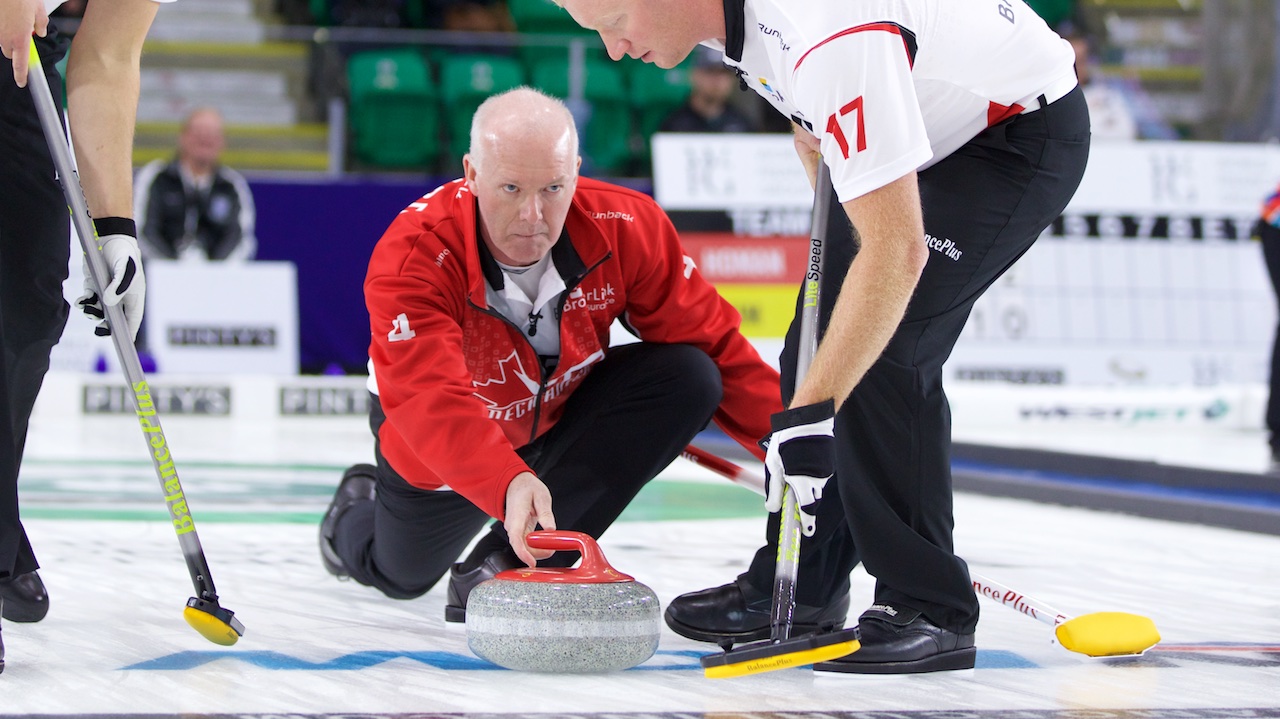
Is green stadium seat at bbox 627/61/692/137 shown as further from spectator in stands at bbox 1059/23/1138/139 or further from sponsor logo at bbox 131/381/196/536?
sponsor logo at bbox 131/381/196/536

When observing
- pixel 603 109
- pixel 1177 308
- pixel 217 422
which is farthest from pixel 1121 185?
pixel 217 422

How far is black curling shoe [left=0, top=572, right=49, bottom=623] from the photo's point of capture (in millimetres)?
2216

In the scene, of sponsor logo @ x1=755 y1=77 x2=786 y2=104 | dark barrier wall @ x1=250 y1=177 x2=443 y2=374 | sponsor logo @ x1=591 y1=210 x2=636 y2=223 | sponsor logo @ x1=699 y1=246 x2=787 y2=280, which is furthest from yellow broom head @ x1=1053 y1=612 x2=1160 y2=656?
dark barrier wall @ x1=250 y1=177 x2=443 y2=374

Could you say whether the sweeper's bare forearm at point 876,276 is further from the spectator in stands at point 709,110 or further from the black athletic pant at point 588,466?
the spectator in stands at point 709,110

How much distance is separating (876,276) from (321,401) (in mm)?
5529

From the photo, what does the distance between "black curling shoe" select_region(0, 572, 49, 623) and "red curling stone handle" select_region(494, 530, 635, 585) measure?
2.48ft

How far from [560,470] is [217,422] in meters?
4.28

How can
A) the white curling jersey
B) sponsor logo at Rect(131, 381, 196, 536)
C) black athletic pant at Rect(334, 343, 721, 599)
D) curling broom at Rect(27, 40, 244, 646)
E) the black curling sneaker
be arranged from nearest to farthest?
the white curling jersey → curling broom at Rect(27, 40, 244, 646) → sponsor logo at Rect(131, 381, 196, 536) → black athletic pant at Rect(334, 343, 721, 599) → the black curling sneaker

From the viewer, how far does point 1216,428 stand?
22.6 feet

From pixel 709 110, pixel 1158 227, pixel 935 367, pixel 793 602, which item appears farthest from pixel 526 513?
pixel 1158 227

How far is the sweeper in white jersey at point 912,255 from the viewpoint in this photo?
5.94 feet

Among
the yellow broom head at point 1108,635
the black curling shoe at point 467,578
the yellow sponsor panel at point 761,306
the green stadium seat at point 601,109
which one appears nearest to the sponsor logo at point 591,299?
the black curling shoe at point 467,578

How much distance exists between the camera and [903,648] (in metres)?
2.04

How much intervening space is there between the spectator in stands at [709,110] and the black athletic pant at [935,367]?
541cm
